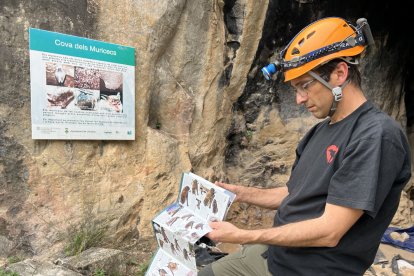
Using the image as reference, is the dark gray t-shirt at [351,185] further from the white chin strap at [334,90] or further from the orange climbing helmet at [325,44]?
the orange climbing helmet at [325,44]

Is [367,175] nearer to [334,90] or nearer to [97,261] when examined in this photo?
[334,90]

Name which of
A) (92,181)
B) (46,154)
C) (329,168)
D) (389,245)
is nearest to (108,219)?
(92,181)

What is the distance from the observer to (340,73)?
179 centimetres

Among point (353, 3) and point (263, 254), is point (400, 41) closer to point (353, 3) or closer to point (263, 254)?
point (353, 3)

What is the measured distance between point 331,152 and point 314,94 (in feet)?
0.99

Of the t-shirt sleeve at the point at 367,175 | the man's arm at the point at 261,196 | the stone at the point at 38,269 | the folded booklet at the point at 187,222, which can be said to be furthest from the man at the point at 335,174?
the stone at the point at 38,269

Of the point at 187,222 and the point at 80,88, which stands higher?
the point at 80,88


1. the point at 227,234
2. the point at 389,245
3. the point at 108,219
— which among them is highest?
the point at 227,234

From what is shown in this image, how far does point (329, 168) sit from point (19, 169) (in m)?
2.60

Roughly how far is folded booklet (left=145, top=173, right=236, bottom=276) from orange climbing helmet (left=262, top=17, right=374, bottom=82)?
716mm

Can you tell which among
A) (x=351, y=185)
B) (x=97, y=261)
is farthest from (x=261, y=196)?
(x=97, y=261)

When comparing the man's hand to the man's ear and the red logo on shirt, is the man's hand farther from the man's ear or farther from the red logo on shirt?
the man's ear

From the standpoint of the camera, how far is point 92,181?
11.6 ft

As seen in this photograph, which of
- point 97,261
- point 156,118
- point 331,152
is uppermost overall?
point 156,118
